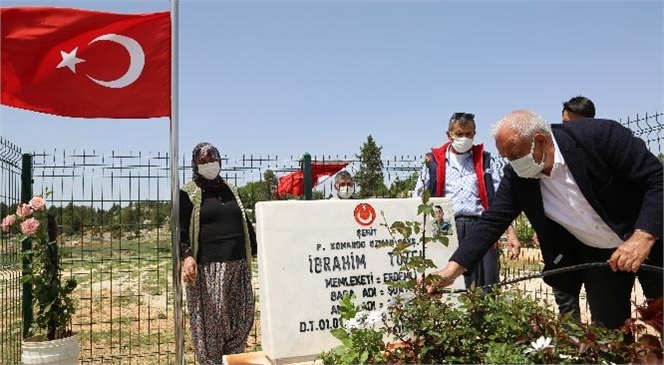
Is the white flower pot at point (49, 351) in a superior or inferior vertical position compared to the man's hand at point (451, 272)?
inferior

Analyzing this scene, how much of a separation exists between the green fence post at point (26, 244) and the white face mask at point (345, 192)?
2.63m

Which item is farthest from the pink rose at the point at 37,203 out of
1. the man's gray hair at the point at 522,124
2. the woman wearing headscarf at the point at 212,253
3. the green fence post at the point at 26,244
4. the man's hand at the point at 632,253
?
the man's hand at the point at 632,253

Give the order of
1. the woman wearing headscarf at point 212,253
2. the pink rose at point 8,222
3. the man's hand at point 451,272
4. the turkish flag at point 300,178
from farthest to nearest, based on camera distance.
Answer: the turkish flag at point 300,178
the pink rose at point 8,222
the woman wearing headscarf at point 212,253
the man's hand at point 451,272

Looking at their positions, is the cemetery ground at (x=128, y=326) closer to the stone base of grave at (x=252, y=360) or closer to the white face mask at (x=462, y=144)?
the white face mask at (x=462, y=144)

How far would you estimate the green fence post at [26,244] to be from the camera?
15.4 feet

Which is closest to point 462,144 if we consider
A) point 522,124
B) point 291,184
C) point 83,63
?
point 522,124

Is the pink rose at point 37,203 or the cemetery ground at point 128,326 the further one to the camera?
the cemetery ground at point 128,326

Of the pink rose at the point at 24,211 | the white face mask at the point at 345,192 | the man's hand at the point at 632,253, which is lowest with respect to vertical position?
the man's hand at the point at 632,253

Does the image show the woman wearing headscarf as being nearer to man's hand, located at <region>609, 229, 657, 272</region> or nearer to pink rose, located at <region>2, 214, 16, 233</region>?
pink rose, located at <region>2, 214, 16, 233</region>

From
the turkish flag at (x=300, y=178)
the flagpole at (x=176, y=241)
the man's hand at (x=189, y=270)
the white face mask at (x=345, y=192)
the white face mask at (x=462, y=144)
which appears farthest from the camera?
the turkish flag at (x=300, y=178)

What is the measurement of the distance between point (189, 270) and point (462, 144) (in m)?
2.22

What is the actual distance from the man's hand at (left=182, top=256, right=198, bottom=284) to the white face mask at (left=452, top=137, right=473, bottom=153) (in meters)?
2.14

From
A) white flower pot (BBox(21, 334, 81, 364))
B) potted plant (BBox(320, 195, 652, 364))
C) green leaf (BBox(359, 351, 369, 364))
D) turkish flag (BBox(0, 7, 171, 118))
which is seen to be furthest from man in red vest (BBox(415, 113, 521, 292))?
white flower pot (BBox(21, 334, 81, 364))

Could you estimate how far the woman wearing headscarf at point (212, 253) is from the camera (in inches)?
158
